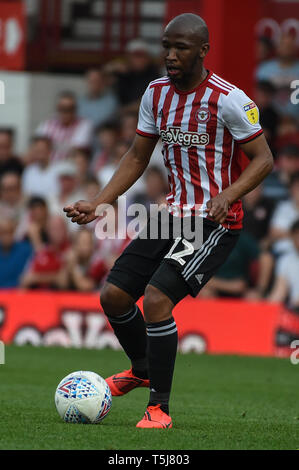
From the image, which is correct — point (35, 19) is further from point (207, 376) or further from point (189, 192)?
point (189, 192)

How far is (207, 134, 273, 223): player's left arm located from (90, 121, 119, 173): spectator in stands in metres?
9.02

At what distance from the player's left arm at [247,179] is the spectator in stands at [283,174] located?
7.31 m

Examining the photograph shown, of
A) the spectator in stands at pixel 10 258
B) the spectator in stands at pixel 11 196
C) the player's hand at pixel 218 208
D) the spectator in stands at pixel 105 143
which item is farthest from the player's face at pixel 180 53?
the spectator in stands at pixel 105 143

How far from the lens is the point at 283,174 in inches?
554

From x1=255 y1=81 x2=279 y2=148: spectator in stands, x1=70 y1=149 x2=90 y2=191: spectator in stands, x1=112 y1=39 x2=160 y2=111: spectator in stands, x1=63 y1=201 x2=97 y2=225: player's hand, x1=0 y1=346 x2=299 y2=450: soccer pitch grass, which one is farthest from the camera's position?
x1=112 y1=39 x2=160 y2=111: spectator in stands

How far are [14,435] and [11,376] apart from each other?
12.0ft

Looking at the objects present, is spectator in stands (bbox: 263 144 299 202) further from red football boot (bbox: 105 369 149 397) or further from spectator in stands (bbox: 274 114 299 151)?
red football boot (bbox: 105 369 149 397)

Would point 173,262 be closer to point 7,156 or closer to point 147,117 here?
point 147,117

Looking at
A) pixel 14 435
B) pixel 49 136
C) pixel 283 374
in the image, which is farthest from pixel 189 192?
pixel 49 136

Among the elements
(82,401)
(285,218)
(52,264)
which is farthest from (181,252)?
(52,264)

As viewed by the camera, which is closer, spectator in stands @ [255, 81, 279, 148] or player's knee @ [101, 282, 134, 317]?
player's knee @ [101, 282, 134, 317]

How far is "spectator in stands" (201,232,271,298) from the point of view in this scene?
1288 cm

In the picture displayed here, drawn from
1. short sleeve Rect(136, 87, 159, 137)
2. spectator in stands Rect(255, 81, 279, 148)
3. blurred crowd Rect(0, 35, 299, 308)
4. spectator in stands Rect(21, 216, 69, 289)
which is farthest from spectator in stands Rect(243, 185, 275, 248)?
short sleeve Rect(136, 87, 159, 137)

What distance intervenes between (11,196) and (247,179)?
922 centimetres
